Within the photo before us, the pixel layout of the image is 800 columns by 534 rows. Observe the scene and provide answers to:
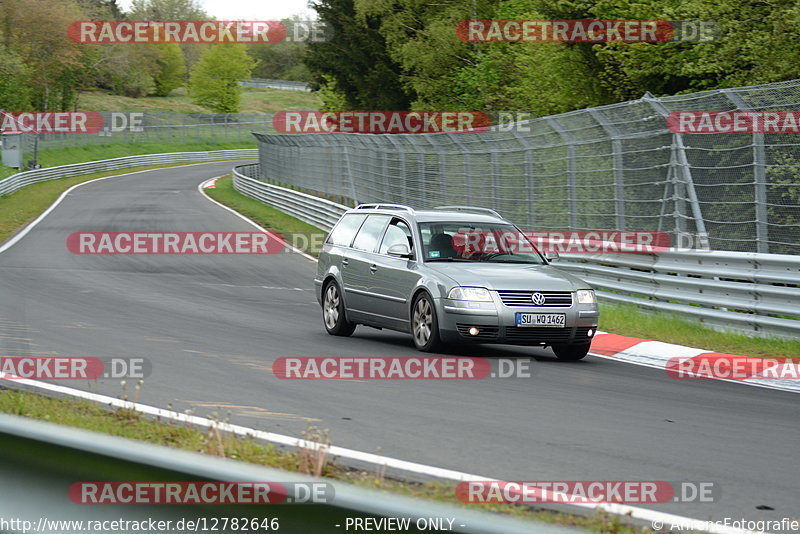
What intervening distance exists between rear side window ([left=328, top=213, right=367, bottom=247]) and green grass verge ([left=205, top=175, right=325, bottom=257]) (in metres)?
13.0

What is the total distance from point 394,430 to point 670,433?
184cm

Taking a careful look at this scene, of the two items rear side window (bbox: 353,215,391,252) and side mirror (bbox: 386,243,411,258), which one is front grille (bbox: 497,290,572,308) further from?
rear side window (bbox: 353,215,391,252)

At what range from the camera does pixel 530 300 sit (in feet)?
37.7

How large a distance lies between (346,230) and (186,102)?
121 meters

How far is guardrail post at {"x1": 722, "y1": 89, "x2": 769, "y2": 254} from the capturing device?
13.3 meters

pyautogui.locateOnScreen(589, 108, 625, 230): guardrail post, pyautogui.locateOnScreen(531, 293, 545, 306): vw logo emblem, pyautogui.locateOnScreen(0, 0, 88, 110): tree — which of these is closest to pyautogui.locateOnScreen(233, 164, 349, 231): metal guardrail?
pyautogui.locateOnScreen(589, 108, 625, 230): guardrail post

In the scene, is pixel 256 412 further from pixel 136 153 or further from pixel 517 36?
pixel 136 153

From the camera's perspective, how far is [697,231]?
48.9 ft

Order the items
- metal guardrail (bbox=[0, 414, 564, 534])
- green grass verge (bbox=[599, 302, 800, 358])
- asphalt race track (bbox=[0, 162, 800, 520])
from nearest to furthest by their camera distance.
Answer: metal guardrail (bbox=[0, 414, 564, 534])
asphalt race track (bbox=[0, 162, 800, 520])
green grass verge (bbox=[599, 302, 800, 358])

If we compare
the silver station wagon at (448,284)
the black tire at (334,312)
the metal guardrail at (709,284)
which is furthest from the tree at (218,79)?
the black tire at (334,312)

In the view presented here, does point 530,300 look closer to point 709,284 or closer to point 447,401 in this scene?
point 447,401

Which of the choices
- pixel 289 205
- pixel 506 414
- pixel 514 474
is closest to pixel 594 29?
pixel 289 205

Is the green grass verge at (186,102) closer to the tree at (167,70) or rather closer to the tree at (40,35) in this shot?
the tree at (167,70)

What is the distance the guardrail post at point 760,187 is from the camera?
13.3 meters
